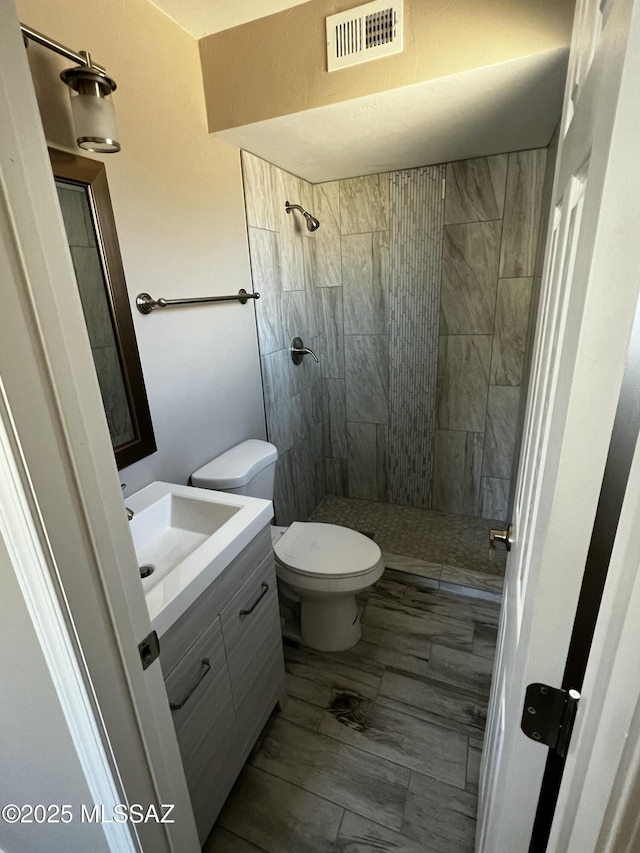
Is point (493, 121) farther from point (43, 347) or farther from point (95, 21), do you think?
point (43, 347)

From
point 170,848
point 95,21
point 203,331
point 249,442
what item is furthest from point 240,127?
point 170,848

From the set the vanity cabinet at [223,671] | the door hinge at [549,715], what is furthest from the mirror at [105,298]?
the door hinge at [549,715]

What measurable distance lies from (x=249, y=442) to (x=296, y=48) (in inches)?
58.9

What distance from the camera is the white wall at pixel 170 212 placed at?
3.76ft

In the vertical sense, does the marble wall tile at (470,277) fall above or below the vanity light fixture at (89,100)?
below

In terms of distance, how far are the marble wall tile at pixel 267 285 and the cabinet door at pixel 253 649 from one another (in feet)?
3.92

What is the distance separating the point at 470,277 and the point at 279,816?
252 centimetres

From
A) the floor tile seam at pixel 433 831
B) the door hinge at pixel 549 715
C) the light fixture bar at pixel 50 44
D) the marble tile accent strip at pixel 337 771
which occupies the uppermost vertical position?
the light fixture bar at pixel 50 44

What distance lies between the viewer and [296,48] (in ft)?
4.57

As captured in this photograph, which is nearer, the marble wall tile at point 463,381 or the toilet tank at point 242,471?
the toilet tank at point 242,471

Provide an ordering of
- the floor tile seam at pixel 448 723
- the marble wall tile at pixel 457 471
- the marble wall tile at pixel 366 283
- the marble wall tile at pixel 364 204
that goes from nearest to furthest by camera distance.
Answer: the floor tile seam at pixel 448 723
the marble wall tile at pixel 364 204
the marble wall tile at pixel 366 283
the marble wall tile at pixel 457 471

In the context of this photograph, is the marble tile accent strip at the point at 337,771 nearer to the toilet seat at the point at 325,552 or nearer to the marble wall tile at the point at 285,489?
the toilet seat at the point at 325,552

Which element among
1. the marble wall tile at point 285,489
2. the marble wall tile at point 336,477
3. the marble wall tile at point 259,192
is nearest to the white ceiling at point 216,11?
the marble wall tile at point 259,192

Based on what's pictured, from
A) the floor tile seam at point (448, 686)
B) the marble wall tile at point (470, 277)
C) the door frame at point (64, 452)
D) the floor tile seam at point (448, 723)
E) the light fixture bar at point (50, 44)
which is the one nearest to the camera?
the door frame at point (64, 452)
